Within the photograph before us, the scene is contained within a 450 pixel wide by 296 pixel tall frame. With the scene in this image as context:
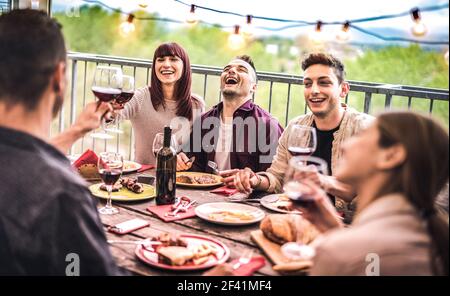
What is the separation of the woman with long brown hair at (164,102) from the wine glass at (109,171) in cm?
159

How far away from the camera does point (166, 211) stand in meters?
1.93

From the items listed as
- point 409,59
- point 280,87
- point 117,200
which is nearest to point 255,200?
point 117,200

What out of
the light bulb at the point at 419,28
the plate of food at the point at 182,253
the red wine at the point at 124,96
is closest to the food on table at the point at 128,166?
the red wine at the point at 124,96

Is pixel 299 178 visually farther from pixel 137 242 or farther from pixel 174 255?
pixel 137 242

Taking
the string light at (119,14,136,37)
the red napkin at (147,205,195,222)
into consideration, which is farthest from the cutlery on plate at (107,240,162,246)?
the string light at (119,14,136,37)

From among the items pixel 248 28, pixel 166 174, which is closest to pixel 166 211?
pixel 166 174

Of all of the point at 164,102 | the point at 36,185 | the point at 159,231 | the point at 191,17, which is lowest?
the point at 159,231

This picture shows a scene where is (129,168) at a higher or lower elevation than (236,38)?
lower

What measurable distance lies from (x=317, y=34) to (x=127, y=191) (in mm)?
1809

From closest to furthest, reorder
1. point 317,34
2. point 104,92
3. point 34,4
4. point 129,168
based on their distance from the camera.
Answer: point 104,92, point 129,168, point 317,34, point 34,4

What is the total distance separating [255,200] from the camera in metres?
2.17

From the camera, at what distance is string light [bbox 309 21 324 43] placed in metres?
3.29

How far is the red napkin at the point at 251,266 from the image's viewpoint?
1.41m

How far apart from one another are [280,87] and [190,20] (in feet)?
68.1
